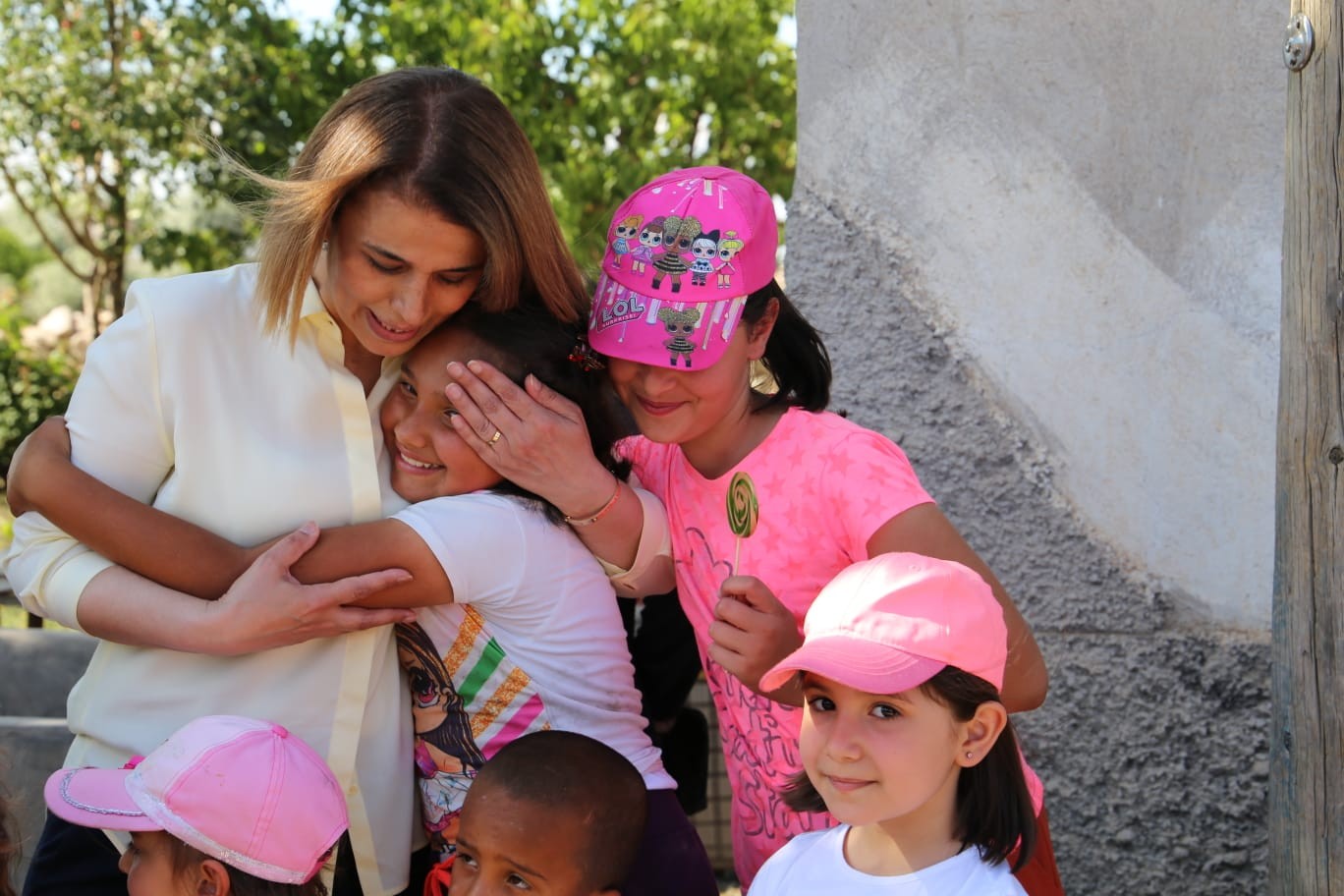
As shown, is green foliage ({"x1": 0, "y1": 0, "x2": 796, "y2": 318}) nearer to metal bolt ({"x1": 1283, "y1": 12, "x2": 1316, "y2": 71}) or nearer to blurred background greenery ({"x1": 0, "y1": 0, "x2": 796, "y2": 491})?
blurred background greenery ({"x1": 0, "y1": 0, "x2": 796, "y2": 491})

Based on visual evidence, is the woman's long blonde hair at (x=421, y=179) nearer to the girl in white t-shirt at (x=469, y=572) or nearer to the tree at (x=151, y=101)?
the girl in white t-shirt at (x=469, y=572)

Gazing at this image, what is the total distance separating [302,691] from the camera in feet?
7.80

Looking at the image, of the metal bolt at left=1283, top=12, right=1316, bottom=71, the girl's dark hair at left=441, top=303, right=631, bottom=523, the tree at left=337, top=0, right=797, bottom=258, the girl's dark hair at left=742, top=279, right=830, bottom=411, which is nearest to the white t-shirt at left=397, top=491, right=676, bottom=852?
the girl's dark hair at left=441, top=303, right=631, bottom=523

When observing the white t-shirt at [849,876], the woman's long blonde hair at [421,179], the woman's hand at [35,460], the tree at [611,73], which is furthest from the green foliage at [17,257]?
the white t-shirt at [849,876]

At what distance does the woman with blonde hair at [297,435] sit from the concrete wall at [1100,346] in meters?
1.35

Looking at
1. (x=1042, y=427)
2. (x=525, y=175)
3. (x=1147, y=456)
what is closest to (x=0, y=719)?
(x=525, y=175)

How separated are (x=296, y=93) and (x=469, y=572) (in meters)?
6.66

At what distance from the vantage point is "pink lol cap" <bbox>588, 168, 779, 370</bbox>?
2338mm

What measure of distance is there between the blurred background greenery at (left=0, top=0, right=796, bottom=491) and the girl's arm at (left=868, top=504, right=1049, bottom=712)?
5.40 meters

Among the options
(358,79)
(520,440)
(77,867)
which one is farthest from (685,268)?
(358,79)

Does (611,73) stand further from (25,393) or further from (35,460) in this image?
(35,460)

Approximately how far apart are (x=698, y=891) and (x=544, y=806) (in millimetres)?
319

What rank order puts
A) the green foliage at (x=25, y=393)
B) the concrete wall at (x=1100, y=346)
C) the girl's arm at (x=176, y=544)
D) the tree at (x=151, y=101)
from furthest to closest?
the green foliage at (x=25, y=393) → the tree at (x=151, y=101) → the concrete wall at (x=1100, y=346) → the girl's arm at (x=176, y=544)

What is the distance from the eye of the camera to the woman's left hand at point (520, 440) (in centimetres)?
241
